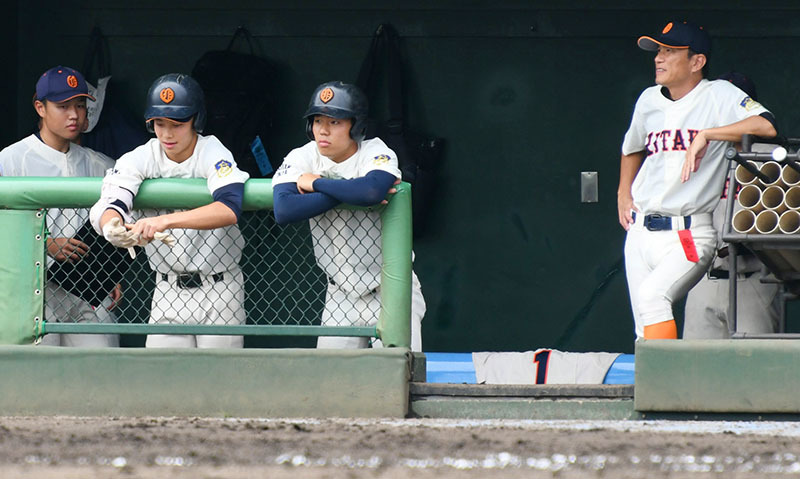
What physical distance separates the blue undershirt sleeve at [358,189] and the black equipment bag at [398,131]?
7.42 ft

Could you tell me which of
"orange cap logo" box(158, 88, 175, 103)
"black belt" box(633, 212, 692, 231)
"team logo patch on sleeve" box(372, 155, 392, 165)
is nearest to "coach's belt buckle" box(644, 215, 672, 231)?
"black belt" box(633, 212, 692, 231)

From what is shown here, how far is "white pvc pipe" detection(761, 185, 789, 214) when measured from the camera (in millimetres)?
4945

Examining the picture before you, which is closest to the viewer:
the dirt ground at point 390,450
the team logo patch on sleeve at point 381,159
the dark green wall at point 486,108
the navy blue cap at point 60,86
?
the dirt ground at point 390,450

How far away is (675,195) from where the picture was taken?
17.2ft

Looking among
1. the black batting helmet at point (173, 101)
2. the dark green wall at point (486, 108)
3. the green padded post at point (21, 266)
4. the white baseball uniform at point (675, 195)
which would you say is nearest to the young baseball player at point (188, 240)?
the black batting helmet at point (173, 101)

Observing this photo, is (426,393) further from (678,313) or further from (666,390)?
(678,313)

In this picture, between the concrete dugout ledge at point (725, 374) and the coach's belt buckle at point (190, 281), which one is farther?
the coach's belt buckle at point (190, 281)

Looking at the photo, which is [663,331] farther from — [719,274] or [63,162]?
[63,162]

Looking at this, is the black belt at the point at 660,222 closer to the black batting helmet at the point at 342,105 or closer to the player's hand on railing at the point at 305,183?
the black batting helmet at the point at 342,105

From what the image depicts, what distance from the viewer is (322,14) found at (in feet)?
24.8

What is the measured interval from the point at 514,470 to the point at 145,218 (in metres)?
1.88

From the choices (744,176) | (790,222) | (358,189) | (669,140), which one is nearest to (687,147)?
(669,140)

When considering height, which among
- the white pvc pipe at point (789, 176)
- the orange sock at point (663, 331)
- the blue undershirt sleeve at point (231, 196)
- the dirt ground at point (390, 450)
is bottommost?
the dirt ground at point (390, 450)

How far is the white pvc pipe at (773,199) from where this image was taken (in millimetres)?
4945
